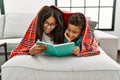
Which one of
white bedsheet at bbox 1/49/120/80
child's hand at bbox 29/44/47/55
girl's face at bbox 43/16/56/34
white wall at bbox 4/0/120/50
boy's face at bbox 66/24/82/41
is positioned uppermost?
white wall at bbox 4/0/120/50

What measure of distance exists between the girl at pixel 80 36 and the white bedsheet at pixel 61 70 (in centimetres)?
17

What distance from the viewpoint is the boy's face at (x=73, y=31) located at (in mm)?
1490

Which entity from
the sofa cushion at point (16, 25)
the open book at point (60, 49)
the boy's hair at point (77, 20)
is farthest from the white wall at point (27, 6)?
the open book at point (60, 49)

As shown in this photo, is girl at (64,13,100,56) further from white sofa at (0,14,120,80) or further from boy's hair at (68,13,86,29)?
white sofa at (0,14,120,80)

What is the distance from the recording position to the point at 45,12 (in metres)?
1.56

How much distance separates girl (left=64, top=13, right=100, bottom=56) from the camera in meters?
1.49

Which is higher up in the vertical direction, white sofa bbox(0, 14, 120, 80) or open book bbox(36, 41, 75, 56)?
open book bbox(36, 41, 75, 56)

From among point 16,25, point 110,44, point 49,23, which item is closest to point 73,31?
point 49,23

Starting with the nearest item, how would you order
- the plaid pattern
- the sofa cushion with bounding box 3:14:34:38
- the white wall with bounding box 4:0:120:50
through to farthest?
the plaid pattern
the sofa cushion with bounding box 3:14:34:38
the white wall with bounding box 4:0:120:50

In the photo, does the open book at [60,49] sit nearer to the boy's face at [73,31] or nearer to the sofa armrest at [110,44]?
the boy's face at [73,31]

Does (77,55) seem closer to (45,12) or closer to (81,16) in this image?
(81,16)

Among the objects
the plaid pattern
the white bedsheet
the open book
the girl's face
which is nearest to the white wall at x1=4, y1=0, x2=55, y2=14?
the plaid pattern

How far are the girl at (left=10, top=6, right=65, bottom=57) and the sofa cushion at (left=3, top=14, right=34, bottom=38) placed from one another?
3.96ft

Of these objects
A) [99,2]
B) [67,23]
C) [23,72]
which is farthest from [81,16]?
[99,2]
